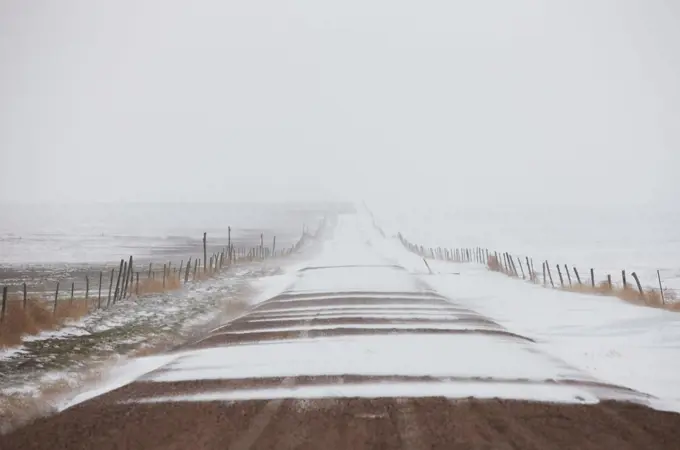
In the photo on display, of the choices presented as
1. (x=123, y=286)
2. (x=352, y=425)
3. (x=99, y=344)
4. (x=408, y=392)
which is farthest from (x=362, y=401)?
(x=123, y=286)

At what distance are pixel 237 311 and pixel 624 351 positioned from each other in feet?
25.3

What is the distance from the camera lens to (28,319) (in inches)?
347

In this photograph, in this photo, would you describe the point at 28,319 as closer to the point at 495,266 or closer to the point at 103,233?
the point at 495,266

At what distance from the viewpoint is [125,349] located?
829cm

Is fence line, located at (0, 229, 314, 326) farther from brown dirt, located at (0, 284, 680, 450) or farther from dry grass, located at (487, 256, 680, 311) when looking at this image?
dry grass, located at (487, 256, 680, 311)

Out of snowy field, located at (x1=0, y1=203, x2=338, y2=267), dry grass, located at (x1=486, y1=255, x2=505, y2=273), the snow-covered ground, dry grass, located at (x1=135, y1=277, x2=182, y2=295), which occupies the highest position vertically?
snowy field, located at (x1=0, y1=203, x2=338, y2=267)

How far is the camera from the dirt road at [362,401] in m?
4.39

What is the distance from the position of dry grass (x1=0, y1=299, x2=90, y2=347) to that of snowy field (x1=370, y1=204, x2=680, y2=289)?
385 inches

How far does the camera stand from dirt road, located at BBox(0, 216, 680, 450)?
4.39 m

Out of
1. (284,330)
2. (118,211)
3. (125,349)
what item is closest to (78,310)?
(125,349)

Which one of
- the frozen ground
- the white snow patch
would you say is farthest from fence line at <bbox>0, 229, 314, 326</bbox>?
the white snow patch

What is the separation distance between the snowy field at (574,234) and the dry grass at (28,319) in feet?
32.1

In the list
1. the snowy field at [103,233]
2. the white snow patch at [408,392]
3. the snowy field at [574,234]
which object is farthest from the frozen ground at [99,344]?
the snowy field at [574,234]

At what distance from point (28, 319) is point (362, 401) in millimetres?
5942
